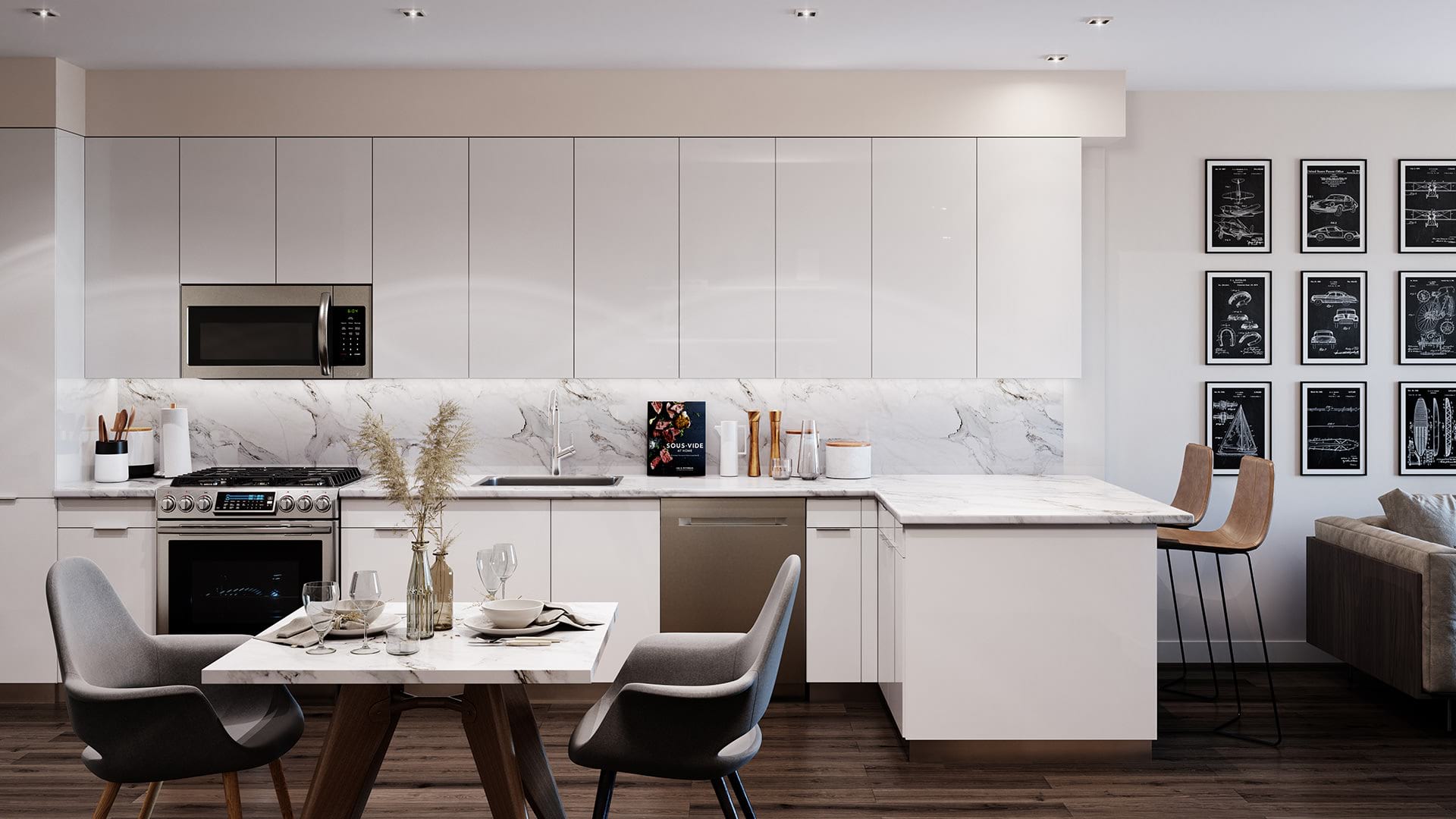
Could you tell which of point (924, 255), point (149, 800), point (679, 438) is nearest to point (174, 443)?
point (149, 800)

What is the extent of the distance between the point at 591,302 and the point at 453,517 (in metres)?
1.09

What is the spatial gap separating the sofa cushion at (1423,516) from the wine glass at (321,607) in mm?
4179

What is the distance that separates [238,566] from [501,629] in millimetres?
2047

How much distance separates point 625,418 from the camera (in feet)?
15.0

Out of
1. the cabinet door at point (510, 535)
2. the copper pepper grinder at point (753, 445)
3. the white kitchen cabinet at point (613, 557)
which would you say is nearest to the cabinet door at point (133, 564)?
the cabinet door at point (510, 535)

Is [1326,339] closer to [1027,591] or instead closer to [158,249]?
[1027,591]

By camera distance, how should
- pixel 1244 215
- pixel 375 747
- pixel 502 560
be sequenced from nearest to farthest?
pixel 375 747 < pixel 502 560 < pixel 1244 215

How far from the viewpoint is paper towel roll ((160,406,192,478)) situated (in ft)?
13.9

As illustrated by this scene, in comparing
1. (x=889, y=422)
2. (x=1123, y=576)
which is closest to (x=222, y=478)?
(x=889, y=422)

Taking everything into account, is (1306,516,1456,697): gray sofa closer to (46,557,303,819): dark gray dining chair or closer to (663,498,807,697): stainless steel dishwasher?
(663,498,807,697): stainless steel dishwasher

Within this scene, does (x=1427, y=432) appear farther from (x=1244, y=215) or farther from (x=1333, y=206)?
(x=1244, y=215)

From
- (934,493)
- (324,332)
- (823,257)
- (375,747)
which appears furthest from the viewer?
(823,257)

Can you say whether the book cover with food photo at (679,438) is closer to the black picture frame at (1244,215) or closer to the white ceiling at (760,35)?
the white ceiling at (760,35)

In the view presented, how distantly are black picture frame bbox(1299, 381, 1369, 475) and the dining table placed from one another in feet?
12.1
